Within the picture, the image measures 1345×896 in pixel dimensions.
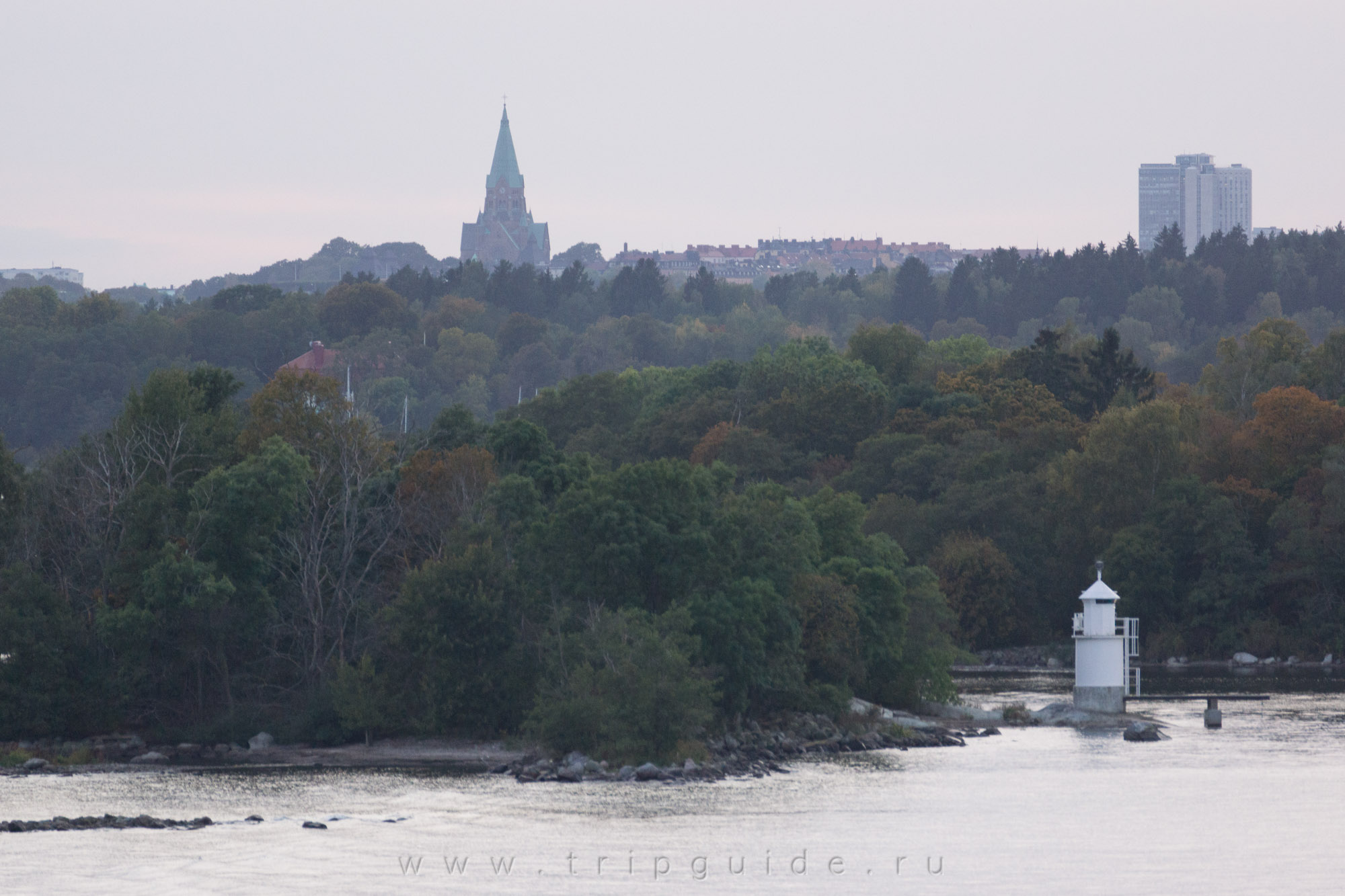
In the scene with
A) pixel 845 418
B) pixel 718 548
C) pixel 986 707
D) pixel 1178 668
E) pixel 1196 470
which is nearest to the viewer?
pixel 718 548

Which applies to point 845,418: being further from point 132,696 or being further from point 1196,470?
point 132,696

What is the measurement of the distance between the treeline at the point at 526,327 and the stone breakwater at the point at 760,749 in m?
96.3

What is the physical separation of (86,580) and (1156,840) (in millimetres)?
29271

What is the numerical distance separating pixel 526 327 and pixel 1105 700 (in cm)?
12641

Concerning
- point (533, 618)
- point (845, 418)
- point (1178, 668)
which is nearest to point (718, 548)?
point (533, 618)

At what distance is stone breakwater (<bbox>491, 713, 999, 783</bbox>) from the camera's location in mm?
43688

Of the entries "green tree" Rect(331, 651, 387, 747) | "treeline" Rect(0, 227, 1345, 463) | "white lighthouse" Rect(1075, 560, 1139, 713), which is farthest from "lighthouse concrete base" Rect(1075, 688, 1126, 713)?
"treeline" Rect(0, 227, 1345, 463)

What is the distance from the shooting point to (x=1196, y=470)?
8488cm

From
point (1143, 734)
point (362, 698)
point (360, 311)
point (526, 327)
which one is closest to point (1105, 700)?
point (1143, 734)

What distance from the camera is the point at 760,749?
155 ft

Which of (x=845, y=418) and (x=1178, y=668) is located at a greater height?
(x=845, y=418)

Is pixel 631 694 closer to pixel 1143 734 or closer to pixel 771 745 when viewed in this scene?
pixel 771 745

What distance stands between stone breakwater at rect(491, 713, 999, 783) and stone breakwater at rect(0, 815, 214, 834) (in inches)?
341

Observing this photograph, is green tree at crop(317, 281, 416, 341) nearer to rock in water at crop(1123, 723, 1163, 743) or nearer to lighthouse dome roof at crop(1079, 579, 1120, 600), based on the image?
lighthouse dome roof at crop(1079, 579, 1120, 600)
